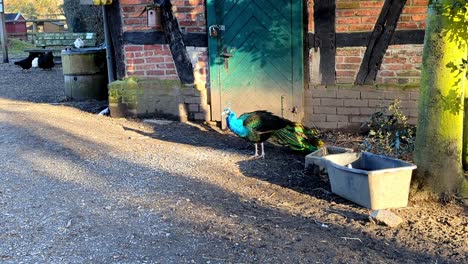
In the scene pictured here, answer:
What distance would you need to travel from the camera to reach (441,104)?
13.9 feet

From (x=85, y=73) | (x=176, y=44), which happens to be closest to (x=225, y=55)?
(x=176, y=44)

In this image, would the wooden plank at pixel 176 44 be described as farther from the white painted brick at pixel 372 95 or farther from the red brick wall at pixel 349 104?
the white painted brick at pixel 372 95

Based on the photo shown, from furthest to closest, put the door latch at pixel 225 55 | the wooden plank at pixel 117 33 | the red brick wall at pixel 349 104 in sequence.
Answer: the wooden plank at pixel 117 33 → the door latch at pixel 225 55 → the red brick wall at pixel 349 104

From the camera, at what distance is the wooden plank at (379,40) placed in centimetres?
665

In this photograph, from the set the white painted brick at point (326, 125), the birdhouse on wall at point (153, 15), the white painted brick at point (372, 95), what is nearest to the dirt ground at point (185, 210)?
the white painted brick at point (326, 125)

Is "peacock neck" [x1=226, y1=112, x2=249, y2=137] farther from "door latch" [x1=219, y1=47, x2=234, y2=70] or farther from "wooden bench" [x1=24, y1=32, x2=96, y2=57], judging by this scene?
"wooden bench" [x1=24, y1=32, x2=96, y2=57]

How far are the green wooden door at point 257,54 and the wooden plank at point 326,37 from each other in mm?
233

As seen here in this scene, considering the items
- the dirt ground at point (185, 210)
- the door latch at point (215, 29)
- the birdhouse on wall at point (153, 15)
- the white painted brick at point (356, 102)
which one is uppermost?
the birdhouse on wall at point (153, 15)

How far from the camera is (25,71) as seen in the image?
16.4m

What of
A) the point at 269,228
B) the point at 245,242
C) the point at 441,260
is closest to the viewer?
the point at 441,260

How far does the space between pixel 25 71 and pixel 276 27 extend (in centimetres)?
1167

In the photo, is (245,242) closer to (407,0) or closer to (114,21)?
(407,0)

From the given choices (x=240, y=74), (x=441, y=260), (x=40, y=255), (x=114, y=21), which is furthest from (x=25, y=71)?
(x=441, y=260)

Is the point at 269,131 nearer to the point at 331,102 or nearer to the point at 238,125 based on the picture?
the point at 238,125
